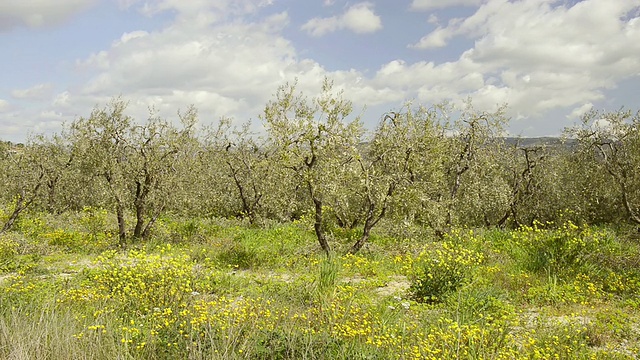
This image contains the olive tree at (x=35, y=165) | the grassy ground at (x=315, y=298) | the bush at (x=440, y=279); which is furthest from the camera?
the olive tree at (x=35, y=165)

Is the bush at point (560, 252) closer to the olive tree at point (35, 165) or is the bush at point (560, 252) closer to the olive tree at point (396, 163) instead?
the olive tree at point (396, 163)

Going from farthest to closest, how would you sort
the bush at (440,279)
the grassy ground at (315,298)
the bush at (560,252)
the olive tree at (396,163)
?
the olive tree at (396,163)
the bush at (560,252)
the bush at (440,279)
the grassy ground at (315,298)

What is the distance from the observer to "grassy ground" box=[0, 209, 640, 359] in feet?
18.0

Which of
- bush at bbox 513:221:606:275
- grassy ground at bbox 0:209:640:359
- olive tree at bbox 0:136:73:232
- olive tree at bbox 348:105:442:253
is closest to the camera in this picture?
grassy ground at bbox 0:209:640:359

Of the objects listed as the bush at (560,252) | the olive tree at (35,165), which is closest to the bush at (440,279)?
the bush at (560,252)

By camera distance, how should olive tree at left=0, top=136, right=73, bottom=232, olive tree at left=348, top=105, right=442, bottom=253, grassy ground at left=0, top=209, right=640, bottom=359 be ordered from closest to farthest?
grassy ground at left=0, top=209, right=640, bottom=359 → olive tree at left=348, top=105, right=442, bottom=253 → olive tree at left=0, top=136, right=73, bottom=232

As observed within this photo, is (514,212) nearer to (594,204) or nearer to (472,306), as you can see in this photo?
(594,204)

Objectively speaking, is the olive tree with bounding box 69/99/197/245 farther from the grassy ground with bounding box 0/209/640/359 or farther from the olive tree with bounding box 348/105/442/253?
the olive tree with bounding box 348/105/442/253

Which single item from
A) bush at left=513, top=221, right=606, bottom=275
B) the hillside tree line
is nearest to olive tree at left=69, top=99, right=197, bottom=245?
the hillside tree line

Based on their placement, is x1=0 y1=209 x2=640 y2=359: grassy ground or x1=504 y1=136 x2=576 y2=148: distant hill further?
x1=504 y1=136 x2=576 y2=148: distant hill

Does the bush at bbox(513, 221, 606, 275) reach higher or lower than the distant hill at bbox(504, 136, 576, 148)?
lower

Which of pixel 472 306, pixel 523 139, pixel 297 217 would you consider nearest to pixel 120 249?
pixel 297 217

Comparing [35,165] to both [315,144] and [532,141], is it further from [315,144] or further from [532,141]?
[532,141]

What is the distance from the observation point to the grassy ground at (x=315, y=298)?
550 centimetres
